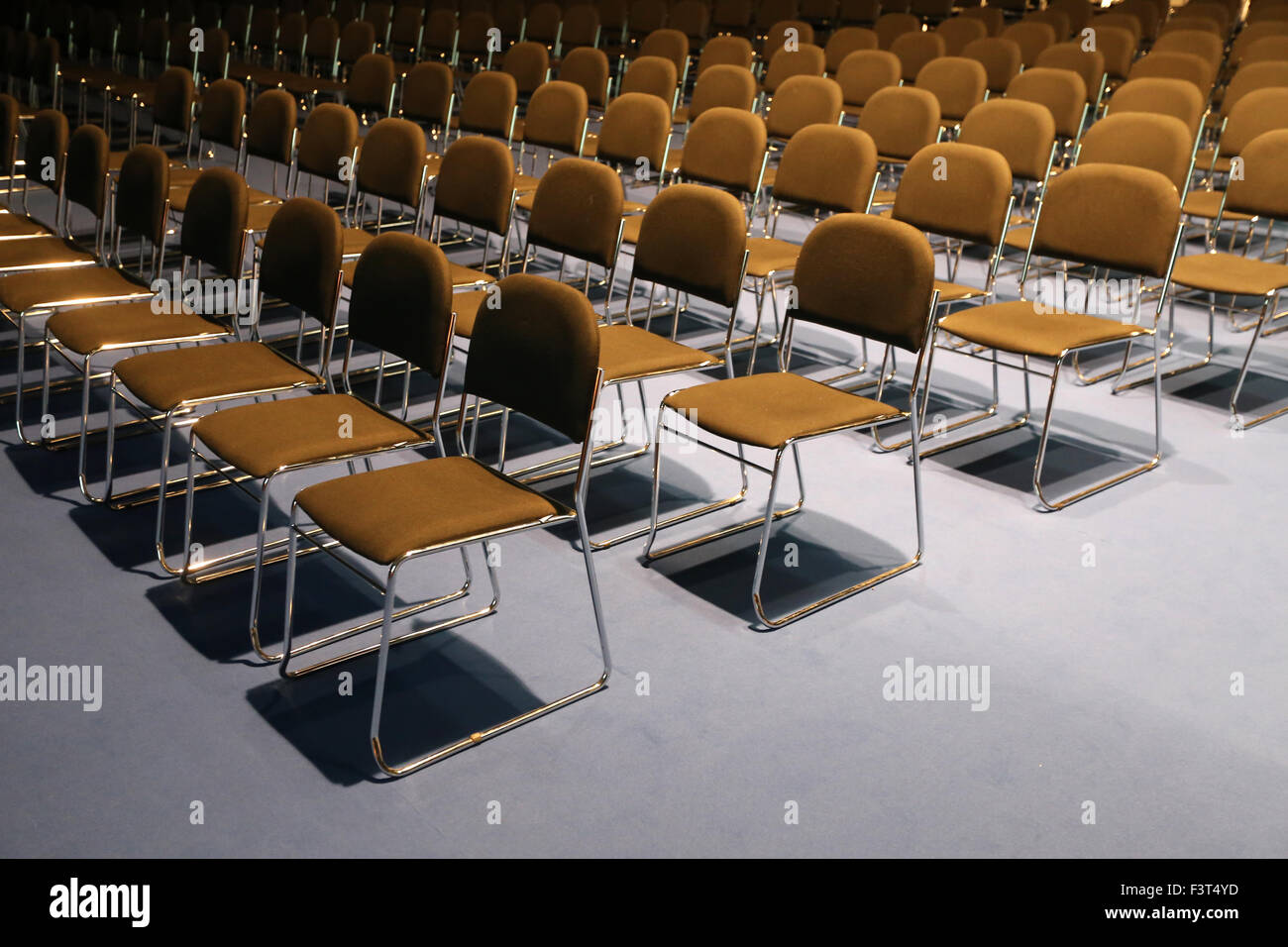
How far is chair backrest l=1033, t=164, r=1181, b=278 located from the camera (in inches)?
172

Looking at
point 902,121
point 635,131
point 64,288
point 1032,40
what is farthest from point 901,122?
point 64,288

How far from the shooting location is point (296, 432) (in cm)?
321

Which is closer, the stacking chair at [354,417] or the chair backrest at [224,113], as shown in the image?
the stacking chair at [354,417]

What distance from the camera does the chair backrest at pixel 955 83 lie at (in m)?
7.52

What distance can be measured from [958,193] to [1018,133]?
1310 millimetres

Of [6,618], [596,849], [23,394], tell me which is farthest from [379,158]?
[596,849]

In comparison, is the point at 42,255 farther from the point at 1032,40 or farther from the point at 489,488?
the point at 1032,40

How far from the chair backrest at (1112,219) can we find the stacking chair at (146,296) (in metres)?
3.07

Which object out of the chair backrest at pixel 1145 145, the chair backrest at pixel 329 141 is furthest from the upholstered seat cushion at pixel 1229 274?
the chair backrest at pixel 329 141

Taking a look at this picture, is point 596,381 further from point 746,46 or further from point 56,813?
point 746,46

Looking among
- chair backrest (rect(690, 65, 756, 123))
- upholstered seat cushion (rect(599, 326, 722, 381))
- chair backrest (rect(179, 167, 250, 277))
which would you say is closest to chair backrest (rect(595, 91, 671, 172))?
chair backrest (rect(690, 65, 756, 123))

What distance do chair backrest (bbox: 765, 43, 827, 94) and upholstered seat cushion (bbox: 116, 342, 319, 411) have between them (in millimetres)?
5306

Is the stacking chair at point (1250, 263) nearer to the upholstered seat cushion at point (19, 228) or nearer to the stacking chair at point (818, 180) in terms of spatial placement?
the stacking chair at point (818, 180)

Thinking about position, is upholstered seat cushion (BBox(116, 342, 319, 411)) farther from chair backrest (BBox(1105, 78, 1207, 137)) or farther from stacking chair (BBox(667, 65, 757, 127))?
chair backrest (BBox(1105, 78, 1207, 137))
